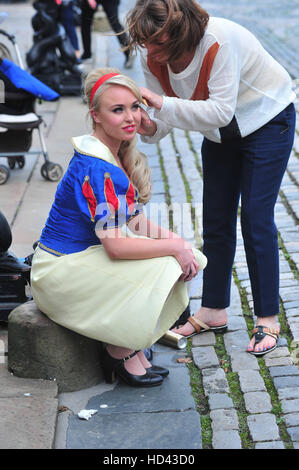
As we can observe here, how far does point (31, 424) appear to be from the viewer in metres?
3.25

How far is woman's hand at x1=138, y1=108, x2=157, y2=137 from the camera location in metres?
3.69

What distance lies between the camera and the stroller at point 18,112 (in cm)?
679

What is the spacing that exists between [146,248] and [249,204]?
0.71 metres

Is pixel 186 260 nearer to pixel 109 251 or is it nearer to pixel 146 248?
pixel 146 248

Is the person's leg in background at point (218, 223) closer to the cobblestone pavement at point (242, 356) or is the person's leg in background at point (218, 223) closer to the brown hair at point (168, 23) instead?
the cobblestone pavement at point (242, 356)

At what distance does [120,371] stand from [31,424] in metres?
0.59

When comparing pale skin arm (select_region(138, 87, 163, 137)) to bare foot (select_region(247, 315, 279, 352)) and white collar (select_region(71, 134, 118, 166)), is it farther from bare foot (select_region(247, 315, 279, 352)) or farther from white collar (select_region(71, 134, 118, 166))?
bare foot (select_region(247, 315, 279, 352))

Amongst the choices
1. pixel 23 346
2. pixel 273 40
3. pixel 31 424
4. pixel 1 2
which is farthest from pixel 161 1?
pixel 1 2

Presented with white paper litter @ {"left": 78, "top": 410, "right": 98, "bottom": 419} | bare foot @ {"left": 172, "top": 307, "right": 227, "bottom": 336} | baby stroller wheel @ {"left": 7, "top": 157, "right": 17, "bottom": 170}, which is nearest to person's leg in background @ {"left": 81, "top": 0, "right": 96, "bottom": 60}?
baby stroller wheel @ {"left": 7, "top": 157, "right": 17, "bottom": 170}

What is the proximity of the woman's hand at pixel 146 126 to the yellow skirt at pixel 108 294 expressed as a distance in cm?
Answer: 64

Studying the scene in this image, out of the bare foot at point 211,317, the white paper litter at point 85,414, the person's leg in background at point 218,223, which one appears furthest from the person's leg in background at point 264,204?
the white paper litter at point 85,414

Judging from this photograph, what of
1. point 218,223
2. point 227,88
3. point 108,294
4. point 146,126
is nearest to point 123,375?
point 108,294

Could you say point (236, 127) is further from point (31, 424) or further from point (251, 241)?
point (31, 424)

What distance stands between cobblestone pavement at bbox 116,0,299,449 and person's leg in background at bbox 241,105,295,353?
0.51ft
